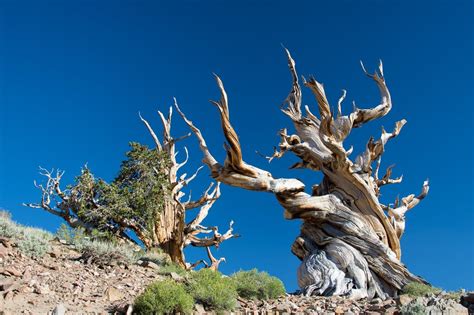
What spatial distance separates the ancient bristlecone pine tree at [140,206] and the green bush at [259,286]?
6956mm

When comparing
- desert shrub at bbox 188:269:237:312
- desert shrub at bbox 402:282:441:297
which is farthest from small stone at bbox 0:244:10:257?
desert shrub at bbox 402:282:441:297

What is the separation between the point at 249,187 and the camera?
386 inches

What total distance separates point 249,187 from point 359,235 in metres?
2.93

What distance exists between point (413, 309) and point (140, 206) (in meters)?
10.8

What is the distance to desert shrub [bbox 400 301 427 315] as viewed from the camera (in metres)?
5.72

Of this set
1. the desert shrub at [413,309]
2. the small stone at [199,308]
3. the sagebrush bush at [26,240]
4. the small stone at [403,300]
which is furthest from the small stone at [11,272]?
the small stone at [403,300]

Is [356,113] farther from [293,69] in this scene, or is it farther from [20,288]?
[20,288]

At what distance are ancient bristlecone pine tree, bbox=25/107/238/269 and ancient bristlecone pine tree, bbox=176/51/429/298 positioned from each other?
5772 millimetres

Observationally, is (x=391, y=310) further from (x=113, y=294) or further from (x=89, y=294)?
(x=89, y=294)

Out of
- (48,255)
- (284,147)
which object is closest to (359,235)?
(284,147)

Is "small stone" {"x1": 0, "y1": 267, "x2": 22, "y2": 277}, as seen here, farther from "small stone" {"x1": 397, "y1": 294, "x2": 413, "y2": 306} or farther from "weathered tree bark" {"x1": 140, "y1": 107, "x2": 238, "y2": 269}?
"weathered tree bark" {"x1": 140, "y1": 107, "x2": 238, "y2": 269}

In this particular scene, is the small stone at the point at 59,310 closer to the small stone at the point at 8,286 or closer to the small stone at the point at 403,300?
the small stone at the point at 8,286

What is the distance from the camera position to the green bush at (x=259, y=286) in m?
8.08

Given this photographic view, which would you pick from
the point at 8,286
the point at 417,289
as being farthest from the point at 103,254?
the point at 417,289
